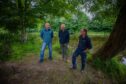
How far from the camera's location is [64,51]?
A: 1013 cm

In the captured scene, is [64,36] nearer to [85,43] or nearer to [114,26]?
[85,43]

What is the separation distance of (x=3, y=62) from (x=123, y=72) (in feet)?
20.2

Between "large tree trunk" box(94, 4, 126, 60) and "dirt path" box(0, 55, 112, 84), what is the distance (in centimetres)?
100

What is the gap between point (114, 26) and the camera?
9.63 meters

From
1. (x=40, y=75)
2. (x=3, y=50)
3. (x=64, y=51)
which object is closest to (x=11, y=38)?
(x=3, y=50)

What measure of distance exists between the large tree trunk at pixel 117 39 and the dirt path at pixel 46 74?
3.29 feet

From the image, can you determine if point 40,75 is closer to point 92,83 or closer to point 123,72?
point 92,83

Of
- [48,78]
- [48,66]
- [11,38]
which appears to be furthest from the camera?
[11,38]

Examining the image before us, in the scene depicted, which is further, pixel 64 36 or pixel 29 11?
pixel 29 11

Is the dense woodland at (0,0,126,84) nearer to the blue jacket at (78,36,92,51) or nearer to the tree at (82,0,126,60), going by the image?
the tree at (82,0,126,60)

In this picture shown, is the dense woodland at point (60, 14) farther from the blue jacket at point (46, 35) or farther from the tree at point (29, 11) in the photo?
the blue jacket at point (46, 35)

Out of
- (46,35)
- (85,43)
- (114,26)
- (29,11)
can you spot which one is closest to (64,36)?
(46,35)

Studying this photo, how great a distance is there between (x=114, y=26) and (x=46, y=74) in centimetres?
366

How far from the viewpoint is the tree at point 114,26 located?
911cm
